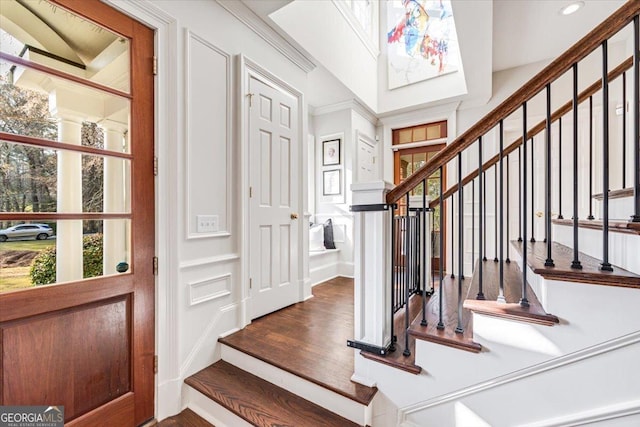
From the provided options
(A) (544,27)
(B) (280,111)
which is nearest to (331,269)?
(B) (280,111)

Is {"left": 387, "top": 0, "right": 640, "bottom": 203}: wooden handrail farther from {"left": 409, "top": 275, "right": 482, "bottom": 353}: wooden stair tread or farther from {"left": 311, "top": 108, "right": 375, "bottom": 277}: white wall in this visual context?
{"left": 311, "top": 108, "right": 375, "bottom": 277}: white wall

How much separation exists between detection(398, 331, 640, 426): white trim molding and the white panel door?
4.70 ft

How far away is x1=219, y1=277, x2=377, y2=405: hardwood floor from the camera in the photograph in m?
1.53

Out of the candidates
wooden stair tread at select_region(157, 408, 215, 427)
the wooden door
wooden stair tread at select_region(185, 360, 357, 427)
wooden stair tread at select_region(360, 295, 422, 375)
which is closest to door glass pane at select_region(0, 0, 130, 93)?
the wooden door

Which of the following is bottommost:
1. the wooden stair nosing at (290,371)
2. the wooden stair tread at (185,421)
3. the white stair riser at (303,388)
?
the wooden stair tread at (185,421)

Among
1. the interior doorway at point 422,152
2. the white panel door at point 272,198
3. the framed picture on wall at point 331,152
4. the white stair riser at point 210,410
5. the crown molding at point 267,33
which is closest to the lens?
the white stair riser at point 210,410

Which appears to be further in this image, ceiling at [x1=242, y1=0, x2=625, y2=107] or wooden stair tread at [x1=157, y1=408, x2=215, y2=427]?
ceiling at [x1=242, y1=0, x2=625, y2=107]

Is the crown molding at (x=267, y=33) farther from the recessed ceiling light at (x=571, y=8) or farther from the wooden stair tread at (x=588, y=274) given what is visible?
the wooden stair tread at (x=588, y=274)

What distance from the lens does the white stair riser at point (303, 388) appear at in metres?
1.40

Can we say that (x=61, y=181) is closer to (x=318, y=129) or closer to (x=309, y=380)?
(x=309, y=380)

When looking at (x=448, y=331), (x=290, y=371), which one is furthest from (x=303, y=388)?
(x=448, y=331)

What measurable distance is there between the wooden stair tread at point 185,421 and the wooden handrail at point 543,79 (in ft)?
5.69

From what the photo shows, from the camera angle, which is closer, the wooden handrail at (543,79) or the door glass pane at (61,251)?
the wooden handrail at (543,79)

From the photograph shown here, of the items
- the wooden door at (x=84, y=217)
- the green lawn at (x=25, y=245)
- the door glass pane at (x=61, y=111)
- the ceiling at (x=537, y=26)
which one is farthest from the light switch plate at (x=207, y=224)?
the ceiling at (x=537, y=26)
